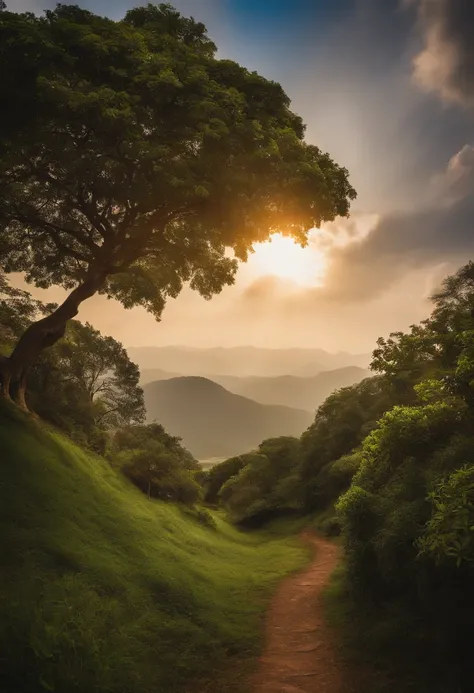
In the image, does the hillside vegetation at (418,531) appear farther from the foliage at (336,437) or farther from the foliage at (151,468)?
the foliage at (336,437)

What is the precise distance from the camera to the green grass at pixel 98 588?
586 cm

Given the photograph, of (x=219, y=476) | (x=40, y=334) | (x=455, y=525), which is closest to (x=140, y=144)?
(x=40, y=334)

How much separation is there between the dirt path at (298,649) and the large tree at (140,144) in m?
11.4

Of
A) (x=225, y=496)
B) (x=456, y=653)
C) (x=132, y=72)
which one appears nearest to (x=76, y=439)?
(x=132, y=72)

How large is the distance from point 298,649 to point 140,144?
13461 millimetres

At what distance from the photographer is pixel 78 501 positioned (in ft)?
42.1

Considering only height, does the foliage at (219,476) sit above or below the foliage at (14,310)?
below

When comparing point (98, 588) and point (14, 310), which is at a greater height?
point (14, 310)

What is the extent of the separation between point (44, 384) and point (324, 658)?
1680 centimetres

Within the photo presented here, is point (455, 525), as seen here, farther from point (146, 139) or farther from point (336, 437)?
point (336, 437)

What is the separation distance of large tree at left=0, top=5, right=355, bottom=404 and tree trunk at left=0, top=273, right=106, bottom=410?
4 cm

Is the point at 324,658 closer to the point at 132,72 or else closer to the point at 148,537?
the point at 148,537

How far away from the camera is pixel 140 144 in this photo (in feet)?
35.1

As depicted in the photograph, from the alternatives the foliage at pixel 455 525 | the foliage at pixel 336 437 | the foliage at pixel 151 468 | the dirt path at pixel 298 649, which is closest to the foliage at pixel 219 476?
the foliage at pixel 336 437
